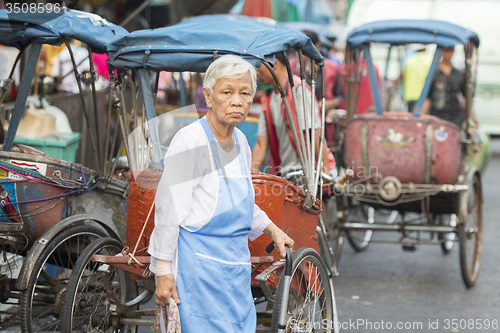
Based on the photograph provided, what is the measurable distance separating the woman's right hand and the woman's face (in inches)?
27.2

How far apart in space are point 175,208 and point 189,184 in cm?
11

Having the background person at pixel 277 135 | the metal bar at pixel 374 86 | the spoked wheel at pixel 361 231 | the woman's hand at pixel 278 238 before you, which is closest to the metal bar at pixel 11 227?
the woman's hand at pixel 278 238

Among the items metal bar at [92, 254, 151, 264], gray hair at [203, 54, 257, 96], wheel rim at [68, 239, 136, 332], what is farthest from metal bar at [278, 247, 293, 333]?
wheel rim at [68, 239, 136, 332]

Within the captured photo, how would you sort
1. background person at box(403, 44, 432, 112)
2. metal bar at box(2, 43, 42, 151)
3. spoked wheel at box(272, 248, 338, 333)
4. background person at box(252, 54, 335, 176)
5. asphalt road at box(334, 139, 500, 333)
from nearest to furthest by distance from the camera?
spoked wheel at box(272, 248, 338, 333)
metal bar at box(2, 43, 42, 151)
background person at box(252, 54, 335, 176)
asphalt road at box(334, 139, 500, 333)
background person at box(403, 44, 432, 112)

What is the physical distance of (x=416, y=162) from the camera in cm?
598

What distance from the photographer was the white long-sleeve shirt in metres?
2.98

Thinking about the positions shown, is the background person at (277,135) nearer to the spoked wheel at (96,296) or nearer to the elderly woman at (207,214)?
the spoked wheel at (96,296)

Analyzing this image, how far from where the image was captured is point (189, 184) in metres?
3.00

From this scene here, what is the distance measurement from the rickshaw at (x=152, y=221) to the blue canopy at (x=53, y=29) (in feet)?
1.22

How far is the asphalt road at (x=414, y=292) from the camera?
17.1ft

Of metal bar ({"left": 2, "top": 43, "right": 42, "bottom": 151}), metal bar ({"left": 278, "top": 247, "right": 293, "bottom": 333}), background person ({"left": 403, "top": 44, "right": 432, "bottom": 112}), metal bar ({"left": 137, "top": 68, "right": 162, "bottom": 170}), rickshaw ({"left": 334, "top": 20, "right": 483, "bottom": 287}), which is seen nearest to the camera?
metal bar ({"left": 278, "top": 247, "right": 293, "bottom": 333})

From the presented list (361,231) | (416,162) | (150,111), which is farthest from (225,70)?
(361,231)

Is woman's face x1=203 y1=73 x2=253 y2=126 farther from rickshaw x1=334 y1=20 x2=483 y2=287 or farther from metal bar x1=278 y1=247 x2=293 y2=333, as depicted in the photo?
rickshaw x1=334 y1=20 x2=483 y2=287

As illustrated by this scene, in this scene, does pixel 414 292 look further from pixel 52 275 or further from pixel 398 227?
pixel 52 275
